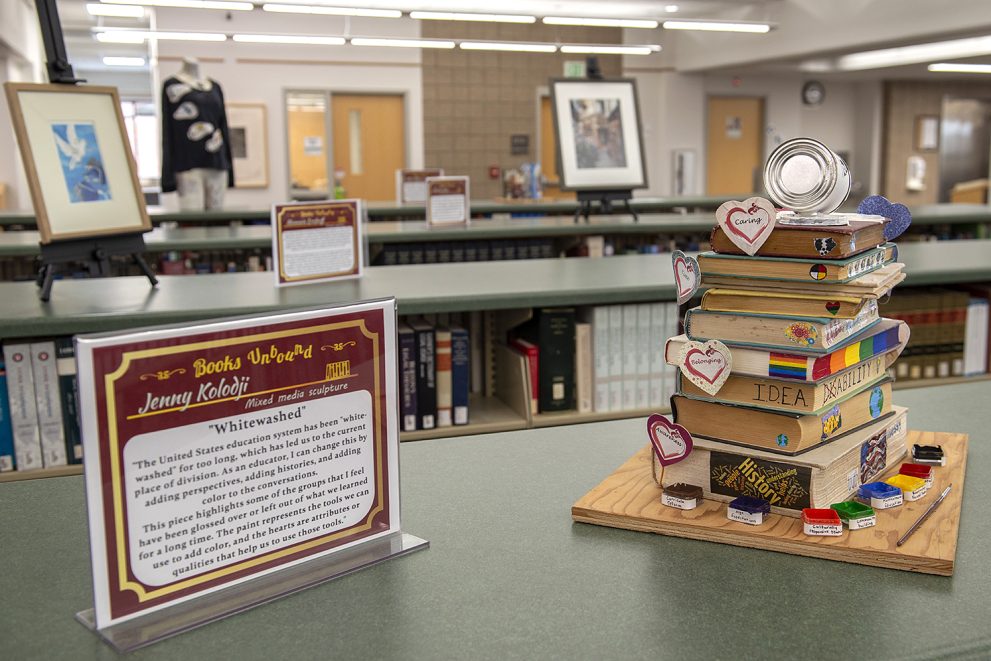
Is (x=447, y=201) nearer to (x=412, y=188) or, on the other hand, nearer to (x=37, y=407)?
(x=412, y=188)

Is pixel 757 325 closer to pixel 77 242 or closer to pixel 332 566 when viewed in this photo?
pixel 332 566

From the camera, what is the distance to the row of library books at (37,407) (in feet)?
7.81

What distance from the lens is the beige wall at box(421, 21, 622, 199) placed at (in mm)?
11898

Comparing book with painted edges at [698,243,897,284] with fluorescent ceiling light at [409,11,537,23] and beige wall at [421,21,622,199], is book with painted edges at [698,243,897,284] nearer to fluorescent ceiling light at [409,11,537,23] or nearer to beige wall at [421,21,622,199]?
fluorescent ceiling light at [409,11,537,23]

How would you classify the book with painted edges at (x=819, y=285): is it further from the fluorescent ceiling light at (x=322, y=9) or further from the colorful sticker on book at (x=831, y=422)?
the fluorescent ceiling light at (x=322, y=9)

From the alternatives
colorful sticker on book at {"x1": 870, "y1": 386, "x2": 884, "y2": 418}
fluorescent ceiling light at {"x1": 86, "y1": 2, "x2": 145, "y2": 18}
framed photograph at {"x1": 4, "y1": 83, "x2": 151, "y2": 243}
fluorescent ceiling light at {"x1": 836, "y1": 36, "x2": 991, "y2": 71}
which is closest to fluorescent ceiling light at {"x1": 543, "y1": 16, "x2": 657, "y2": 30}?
fluorescent ceiling light at {"x1": 836, "y1": 36, "x2": 991, "y2": 71}

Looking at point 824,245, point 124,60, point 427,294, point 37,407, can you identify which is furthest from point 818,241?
point 124,60

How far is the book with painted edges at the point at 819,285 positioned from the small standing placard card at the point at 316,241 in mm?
1966

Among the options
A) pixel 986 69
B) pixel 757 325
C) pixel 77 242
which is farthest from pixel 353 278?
pixel 986 69

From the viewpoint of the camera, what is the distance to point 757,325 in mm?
964

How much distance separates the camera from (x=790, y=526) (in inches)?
36.4

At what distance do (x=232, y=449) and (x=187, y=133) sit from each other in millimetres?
6050

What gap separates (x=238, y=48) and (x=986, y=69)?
9957 millimetres

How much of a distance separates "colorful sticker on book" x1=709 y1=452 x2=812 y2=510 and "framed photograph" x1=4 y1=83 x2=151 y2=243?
6.74 ft
